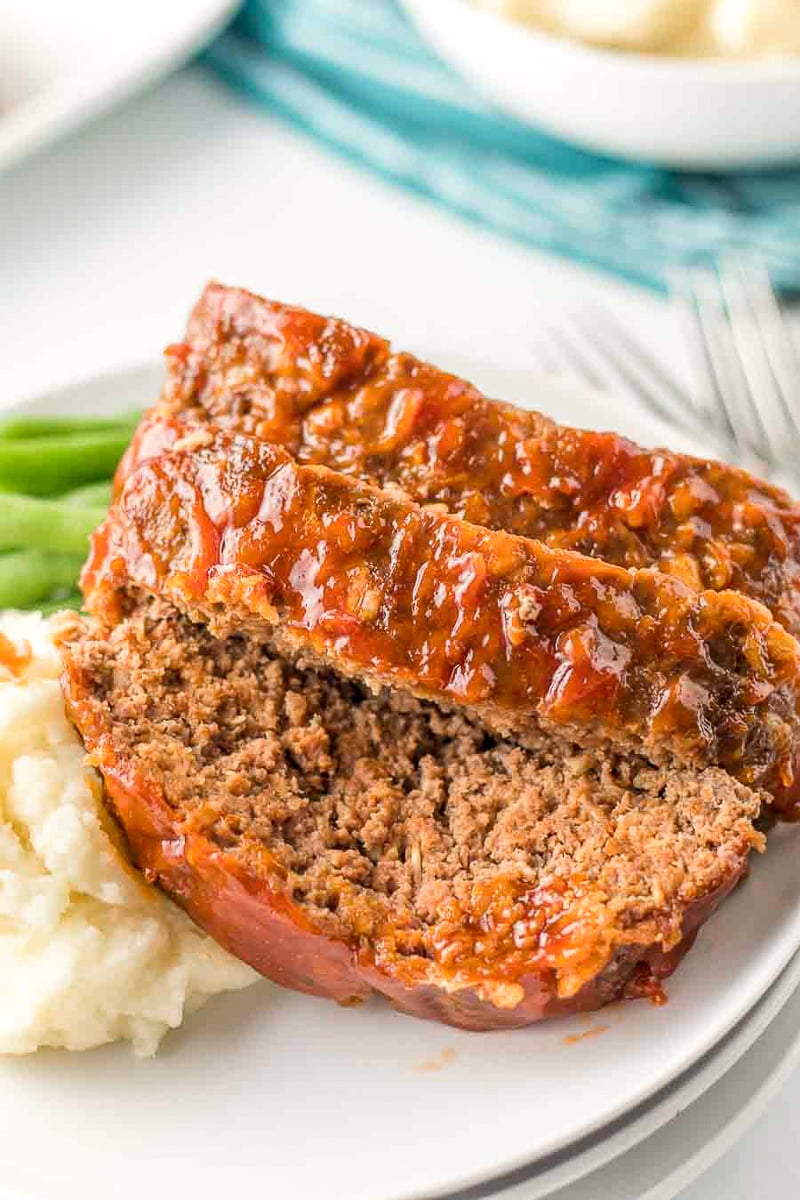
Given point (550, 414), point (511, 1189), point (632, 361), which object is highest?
point (632, 361)

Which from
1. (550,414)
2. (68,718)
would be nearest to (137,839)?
(68,718)

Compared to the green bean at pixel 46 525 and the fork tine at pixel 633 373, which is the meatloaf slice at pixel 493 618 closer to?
the green bean at pixel 46 525

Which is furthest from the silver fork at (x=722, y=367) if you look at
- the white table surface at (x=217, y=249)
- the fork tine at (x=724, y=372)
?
the white table surface at (x=217, y=249)

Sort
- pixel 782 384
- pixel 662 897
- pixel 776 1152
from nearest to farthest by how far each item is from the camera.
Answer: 1. pixel 662 897
2. pixel 776 1152
3. pixel 782 384

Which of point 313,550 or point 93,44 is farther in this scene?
point 93,44

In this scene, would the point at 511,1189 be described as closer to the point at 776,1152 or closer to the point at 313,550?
the point at 776,1152

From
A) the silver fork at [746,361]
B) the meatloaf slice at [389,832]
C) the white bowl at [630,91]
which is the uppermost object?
the white bowl at [630,91]

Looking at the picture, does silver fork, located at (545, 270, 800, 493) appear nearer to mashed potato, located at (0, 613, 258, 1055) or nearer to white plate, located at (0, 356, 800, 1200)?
white plate, located at (0, 356, 800, 1200)

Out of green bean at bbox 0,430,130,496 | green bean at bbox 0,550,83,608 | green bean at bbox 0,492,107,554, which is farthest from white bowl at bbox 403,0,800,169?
green bean at bbox 0,550,83,608

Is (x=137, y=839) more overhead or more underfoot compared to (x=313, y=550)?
more underfoot
